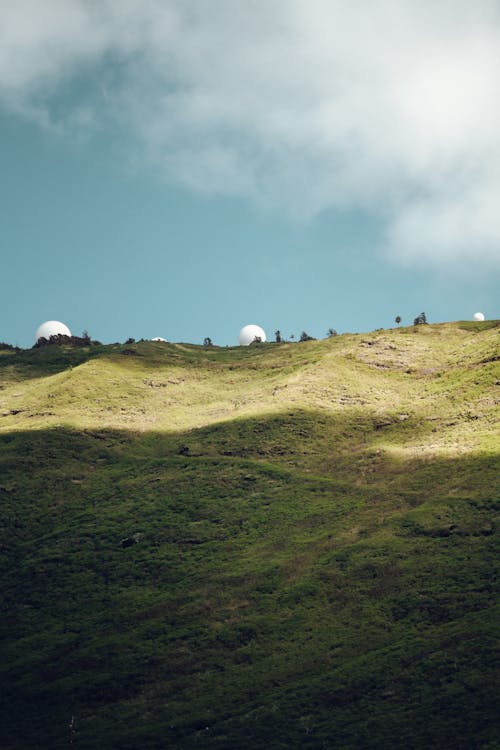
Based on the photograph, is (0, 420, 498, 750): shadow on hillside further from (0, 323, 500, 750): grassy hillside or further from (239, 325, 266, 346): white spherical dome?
(239, 325, 266, 346): white spherical dome

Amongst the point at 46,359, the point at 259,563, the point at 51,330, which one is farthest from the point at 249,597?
the point at 51,330

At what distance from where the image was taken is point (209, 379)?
8844cm

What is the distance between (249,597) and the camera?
124 feet

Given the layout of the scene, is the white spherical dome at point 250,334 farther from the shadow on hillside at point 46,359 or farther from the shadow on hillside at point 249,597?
the shadow on hillside at point 249,597

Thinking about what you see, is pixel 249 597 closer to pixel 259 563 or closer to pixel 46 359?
pixel 259 563

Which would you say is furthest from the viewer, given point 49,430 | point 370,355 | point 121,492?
point 370,355

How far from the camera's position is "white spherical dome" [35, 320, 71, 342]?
121188 millimetres

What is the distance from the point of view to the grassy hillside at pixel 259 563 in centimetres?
2769

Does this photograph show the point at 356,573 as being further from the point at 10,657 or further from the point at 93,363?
the point at 93,363

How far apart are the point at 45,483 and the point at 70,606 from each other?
1737 centimetres

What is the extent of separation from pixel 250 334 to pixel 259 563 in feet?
298

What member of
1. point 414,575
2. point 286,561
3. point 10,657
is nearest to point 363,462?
point 286,561

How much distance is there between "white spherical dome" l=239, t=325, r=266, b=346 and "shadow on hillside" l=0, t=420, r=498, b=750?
2701 inches

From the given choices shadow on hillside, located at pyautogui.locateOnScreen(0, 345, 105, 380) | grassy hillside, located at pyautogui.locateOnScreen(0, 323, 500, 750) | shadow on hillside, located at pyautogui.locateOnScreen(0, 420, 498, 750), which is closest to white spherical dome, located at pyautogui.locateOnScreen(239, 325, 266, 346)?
shadow on hillside, located at pyautogui.locateOnScreen(0, 345, 105, 380)
